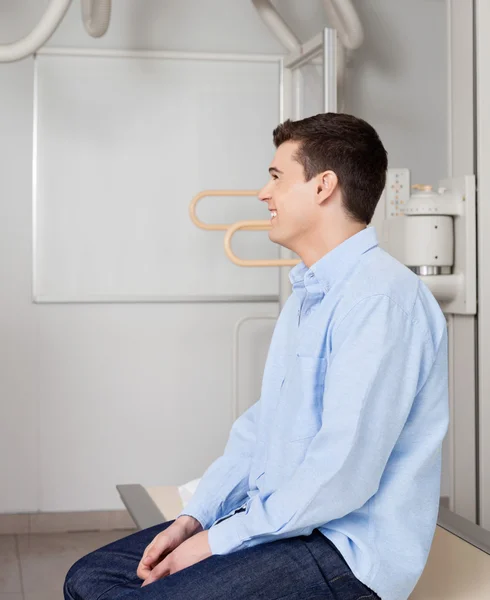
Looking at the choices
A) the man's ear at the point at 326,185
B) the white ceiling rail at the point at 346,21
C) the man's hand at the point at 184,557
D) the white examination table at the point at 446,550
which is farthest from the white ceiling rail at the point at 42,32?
the man's hand at the point at 184,557

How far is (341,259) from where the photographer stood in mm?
1453

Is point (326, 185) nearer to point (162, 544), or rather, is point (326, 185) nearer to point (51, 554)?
point (162, 544)

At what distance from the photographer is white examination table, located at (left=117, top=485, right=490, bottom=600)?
60.5 inches

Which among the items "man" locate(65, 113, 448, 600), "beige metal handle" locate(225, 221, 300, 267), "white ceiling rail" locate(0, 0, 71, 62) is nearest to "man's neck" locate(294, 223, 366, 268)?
"man" locate(65, 113, 448, 600)

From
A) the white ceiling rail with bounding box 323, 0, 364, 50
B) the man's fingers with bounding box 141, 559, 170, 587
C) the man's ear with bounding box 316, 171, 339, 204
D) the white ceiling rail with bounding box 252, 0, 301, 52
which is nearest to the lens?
the man's fingers with bounding box 141, 559, 170, 587

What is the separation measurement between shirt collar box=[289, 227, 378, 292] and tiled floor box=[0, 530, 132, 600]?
1838 millimetres

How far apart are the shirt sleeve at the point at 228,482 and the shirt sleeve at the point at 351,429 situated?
0.27 m

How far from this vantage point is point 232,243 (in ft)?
12.2

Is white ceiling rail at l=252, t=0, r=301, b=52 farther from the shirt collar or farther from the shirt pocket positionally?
the shirt pocket

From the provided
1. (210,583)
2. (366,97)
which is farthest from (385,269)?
(366,97)

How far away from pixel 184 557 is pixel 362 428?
1.17 ft

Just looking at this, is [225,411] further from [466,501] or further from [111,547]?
[111,547]

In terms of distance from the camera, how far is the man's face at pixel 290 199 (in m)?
1.51

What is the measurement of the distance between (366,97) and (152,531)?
Answer: 8.78 ft
